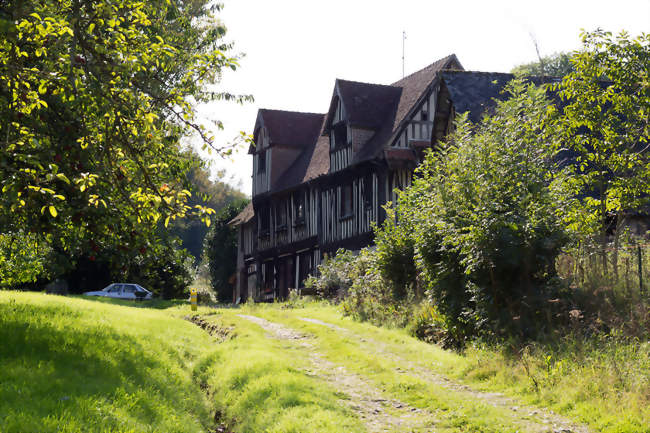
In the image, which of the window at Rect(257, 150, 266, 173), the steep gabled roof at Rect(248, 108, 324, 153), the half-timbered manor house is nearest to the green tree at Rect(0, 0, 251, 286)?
the half-timbered manor house

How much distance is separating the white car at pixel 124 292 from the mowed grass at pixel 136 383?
2131cm

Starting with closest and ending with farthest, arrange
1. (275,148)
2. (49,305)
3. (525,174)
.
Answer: (525,174) → (49,305) → (275,148)

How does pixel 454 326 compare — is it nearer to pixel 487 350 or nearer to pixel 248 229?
pixel 487 350

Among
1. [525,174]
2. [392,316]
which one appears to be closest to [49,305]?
[392,316]

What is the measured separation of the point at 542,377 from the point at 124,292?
2941 centimetres

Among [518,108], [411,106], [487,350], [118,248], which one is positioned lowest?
[487,350]

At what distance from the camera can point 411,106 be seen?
92.7 ft

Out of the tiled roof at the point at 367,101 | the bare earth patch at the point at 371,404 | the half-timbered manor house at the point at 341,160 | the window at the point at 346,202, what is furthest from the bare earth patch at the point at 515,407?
the tiled roof at the point at 367,101

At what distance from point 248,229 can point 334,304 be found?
842 inches

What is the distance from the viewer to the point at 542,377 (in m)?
10.9

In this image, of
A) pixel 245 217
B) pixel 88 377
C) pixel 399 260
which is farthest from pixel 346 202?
pixel 88 377

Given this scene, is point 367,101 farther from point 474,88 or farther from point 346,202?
point 474,88

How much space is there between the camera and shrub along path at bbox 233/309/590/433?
9383 millimetres

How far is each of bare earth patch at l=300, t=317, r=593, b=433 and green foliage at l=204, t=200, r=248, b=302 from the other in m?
38.0
